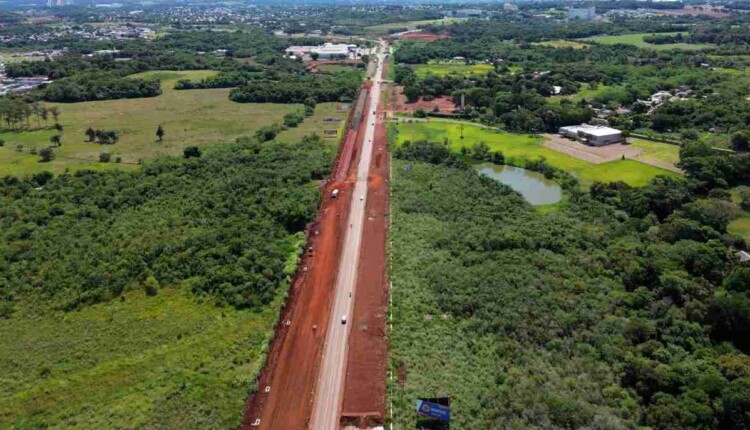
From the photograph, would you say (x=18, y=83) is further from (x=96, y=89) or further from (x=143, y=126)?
(x=143, y=126)

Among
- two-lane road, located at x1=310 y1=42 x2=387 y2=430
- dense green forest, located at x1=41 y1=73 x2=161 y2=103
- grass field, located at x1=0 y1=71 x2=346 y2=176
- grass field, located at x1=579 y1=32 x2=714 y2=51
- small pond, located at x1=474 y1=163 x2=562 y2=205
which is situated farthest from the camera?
grass field, located at x1=579 y1=32 x2=714 y2=51

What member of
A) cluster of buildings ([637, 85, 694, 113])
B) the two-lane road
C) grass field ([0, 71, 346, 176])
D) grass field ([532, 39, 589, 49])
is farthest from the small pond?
grass field ([532, 39, 589, 49])

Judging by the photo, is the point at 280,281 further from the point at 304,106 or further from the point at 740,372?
the point at 304,106

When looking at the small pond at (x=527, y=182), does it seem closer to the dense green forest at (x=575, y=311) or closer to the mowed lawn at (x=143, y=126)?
the dense green forest at (x=575, y=311)

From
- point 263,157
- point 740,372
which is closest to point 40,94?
point 263,157

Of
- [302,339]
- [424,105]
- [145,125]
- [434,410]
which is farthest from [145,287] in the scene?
[424,105]

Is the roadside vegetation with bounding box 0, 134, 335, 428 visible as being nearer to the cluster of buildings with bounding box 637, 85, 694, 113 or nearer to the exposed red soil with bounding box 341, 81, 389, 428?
the exposed red soil with bounding box 341, 81, 389, 428

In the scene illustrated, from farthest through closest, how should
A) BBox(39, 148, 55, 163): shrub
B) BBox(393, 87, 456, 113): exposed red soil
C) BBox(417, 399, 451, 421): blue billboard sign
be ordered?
BBox(393, 87, 456, 113): exposed red soil, BBox(39, 148, 55, 163): shrub, BBox(417, 399, 451, 421): blue billboard sign
